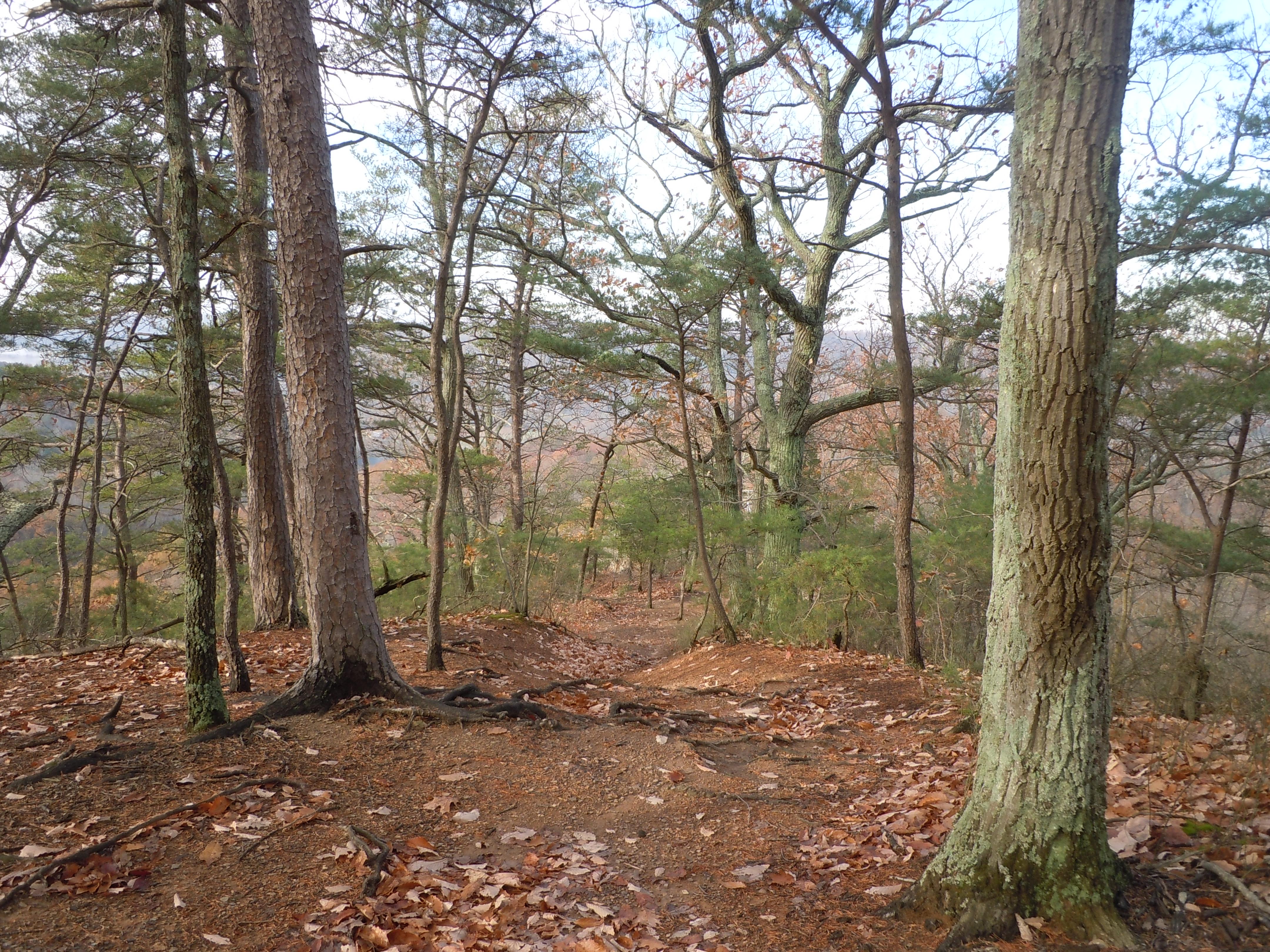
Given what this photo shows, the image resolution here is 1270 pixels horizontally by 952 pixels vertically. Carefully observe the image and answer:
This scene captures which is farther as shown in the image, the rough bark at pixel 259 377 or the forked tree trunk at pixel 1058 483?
the rough bark at pixel 259 377

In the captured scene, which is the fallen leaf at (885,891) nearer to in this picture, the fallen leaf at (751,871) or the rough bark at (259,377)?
the fallen leaf at (751,871)

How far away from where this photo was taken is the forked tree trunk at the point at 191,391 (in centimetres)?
423

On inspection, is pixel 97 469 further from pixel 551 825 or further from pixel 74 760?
pixel 551 825

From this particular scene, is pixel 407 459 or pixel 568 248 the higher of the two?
pixel 568 248

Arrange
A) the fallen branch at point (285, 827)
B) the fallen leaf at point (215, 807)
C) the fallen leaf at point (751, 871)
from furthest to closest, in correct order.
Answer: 1. the fallen leaf at point (215, 807)
2. the fallen leaf at point (751, 871)
3. the fallen branch at point (285, 827)

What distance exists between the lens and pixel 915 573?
10250 millimetres

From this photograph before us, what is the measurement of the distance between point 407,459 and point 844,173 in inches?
640

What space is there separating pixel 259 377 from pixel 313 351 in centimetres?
311

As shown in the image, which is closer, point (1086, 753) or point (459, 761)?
point (1086, 753)

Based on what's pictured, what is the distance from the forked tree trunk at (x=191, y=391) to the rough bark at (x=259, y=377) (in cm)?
235

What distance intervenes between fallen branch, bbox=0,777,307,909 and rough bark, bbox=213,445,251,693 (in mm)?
1496

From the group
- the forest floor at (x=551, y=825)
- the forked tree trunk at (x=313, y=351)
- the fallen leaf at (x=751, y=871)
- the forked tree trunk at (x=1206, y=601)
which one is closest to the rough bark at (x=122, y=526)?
the forest floor at (x=551, y=825)

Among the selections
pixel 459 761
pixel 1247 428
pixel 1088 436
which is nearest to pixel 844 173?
pixel 1088 436

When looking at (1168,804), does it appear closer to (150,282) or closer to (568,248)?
(150,282)
